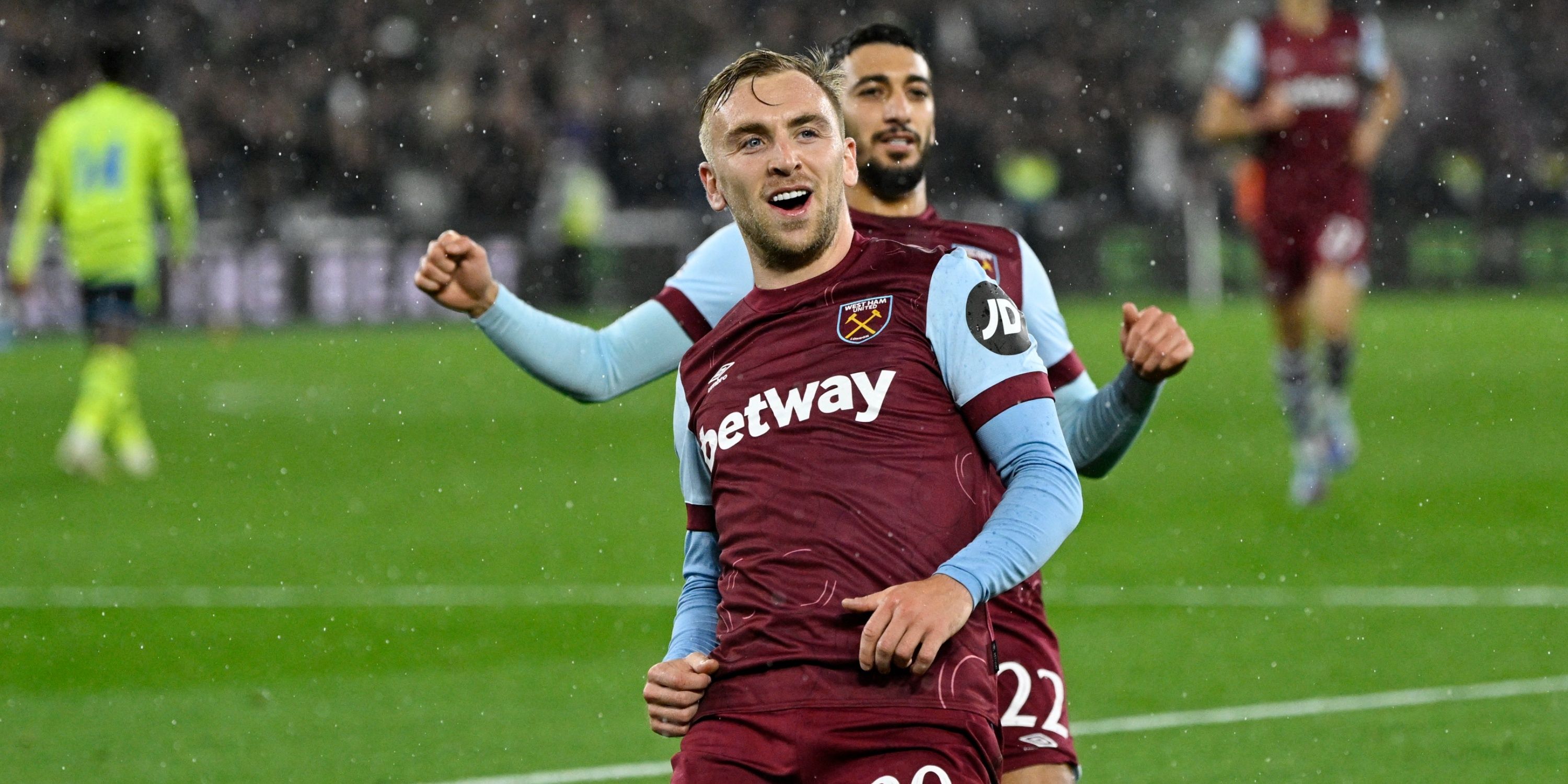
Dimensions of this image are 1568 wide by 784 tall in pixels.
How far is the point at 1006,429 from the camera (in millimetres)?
3158

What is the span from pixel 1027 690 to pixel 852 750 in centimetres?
110

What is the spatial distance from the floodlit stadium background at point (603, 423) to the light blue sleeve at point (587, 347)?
1.47m

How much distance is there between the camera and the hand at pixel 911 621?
9.69 feet

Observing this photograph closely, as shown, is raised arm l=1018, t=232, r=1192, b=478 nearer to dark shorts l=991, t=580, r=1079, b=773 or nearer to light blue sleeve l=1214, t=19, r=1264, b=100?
dark shorts l=991, t=580, r=1079, b=773

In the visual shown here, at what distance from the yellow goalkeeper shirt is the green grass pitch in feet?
4.27

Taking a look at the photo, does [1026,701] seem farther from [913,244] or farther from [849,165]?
[849,165]

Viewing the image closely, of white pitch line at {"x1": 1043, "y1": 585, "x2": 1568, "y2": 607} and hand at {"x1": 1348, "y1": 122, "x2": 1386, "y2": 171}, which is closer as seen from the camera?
white pitch line at {"x1": 1043, "y1": 585, "x2": 1568, "y2": 607}

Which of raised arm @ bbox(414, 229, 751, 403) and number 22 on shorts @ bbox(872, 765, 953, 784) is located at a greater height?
raised arm @ bbox(414, 229, 751, 403)

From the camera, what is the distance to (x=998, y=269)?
432cm

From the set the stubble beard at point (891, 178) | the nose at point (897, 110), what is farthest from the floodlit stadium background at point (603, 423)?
the nose at point (897, 110)

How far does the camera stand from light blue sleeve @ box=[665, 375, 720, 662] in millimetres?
3375

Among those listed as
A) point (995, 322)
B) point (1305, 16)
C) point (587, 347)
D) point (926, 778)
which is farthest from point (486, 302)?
point (1305, 16)

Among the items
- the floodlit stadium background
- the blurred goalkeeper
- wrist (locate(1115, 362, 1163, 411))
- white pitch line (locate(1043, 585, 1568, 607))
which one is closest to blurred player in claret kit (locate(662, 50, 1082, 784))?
wrist (locate(1115, 362, 1163, 411))

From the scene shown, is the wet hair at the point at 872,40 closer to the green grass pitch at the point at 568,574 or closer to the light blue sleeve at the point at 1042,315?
the light blue sleeve at the point at 1042,315
